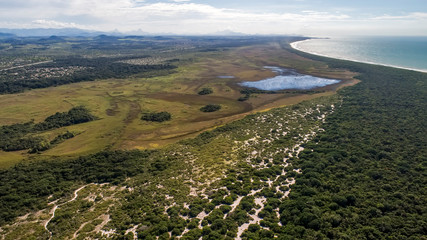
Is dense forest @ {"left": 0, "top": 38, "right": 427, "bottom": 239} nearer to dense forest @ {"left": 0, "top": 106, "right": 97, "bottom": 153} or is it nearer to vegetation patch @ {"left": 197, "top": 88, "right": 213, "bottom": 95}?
dense forest @ {"left": 0, "top": 106, "right": 97, "bottom": 153}

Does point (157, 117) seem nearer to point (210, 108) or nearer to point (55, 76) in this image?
point (210, 108)

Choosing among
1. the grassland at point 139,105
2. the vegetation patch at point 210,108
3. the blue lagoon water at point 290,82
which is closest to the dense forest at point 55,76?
the grassland at point 139,105

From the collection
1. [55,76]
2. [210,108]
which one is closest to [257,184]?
[210,108]

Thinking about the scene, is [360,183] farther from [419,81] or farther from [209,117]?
[419,81]

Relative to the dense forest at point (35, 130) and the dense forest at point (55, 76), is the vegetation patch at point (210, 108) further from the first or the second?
the dense forest at point (55, 76)

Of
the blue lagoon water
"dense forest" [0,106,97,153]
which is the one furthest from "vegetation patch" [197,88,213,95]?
"dense forest" [0,106,97,153]

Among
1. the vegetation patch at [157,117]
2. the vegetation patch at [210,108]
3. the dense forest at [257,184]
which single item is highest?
the vegetation patch at [210,108]

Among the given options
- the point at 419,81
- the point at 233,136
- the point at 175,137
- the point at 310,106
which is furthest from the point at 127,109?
the point at 419,81
